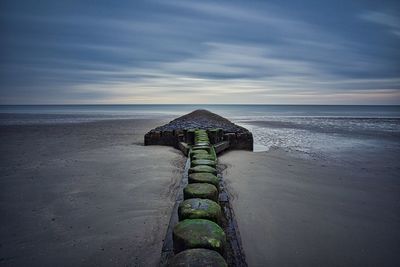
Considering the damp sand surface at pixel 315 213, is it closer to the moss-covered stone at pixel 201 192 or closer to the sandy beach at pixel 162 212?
the sandy beach at pixel 162 212

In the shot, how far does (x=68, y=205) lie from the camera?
4121 mm

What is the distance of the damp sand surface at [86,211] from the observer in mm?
2883

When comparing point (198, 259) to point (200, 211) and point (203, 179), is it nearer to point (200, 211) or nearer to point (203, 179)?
point (200, 211)

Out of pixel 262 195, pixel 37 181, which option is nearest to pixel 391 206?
pixel 262 195

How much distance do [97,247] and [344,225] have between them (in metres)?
3.54

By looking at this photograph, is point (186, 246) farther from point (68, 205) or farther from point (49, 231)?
point (68, 205)

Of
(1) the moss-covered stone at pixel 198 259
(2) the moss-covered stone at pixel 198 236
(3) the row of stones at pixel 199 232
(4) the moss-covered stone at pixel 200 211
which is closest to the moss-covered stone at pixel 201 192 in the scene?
(3) the row of stones at pixel 199 232

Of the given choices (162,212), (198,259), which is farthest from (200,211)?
(162,212)

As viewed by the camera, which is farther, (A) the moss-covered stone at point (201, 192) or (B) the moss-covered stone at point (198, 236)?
(A) the moss-covered stone at point (201, 192)

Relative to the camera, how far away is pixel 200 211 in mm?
2623

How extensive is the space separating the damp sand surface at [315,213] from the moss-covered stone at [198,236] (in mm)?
1007

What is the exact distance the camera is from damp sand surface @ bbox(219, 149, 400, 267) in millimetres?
3088

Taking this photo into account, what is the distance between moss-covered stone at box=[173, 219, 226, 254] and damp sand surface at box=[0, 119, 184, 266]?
731 mm

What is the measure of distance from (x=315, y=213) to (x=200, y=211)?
250cm
